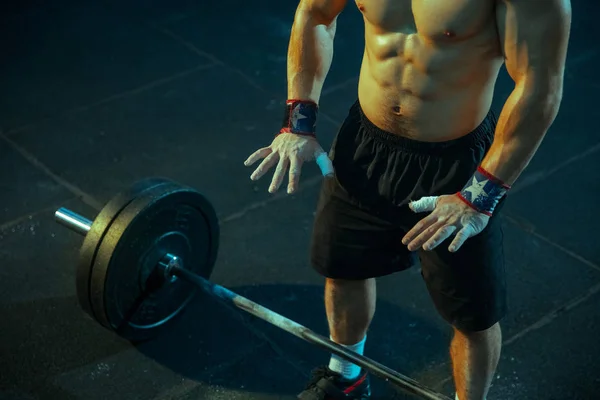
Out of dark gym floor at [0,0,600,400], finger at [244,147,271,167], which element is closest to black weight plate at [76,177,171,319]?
dark gym floor at [0,0,600,400]

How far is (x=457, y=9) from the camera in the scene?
2098 mm

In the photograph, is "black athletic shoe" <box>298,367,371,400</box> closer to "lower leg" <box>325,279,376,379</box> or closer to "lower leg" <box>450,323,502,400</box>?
"lower leg" <box>325,279,376,379</box>

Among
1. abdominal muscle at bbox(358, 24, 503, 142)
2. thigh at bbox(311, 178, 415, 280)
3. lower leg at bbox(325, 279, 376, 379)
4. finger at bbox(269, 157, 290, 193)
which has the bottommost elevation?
lower leg at bbox(325, 279, 376, 379)

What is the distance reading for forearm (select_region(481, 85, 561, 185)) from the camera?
6.98 feet

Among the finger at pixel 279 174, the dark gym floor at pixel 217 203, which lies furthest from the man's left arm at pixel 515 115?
the dark gym floor at pixel 217 203

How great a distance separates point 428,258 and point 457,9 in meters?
0.72

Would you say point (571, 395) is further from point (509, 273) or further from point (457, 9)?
point (457, 9)

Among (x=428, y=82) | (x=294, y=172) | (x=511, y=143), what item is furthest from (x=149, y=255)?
(x=511, y=143)

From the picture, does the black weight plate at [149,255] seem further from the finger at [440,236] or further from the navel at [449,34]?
the navel at [449,34]

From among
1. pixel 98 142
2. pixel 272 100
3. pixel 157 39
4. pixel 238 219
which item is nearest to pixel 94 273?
pixel 238 219

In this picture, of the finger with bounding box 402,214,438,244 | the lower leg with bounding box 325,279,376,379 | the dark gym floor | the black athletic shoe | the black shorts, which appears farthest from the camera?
the dark gym floor

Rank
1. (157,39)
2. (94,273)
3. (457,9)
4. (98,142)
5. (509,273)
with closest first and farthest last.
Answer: (457,9), (94,273), (509,273), (98,142), (157,39)

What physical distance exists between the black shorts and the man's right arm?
147 mm

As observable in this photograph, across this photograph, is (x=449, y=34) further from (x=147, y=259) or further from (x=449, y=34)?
(x=147, y=259)
